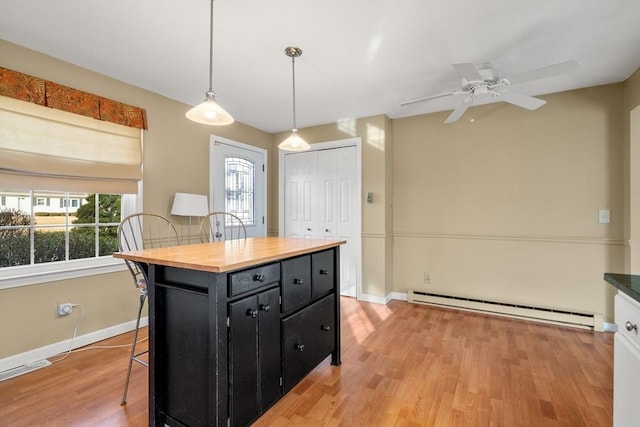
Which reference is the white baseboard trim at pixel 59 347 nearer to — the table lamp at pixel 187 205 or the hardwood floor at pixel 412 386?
the hardwood floor at pixel 412 386

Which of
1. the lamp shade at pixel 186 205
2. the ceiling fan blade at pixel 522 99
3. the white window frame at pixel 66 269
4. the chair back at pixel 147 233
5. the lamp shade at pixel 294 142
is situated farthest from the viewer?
the lamp shade at pixel 186 205

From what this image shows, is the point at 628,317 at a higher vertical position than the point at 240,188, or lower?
lower

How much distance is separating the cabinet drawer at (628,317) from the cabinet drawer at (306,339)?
1.45m

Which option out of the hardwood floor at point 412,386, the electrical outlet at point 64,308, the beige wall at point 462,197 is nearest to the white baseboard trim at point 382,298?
the beige wall at point 462,197

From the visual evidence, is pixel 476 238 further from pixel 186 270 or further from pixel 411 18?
pixel 186 270

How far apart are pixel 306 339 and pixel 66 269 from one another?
2122 mm

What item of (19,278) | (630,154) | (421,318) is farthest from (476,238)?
(19,278)

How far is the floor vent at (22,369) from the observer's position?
82.4 inches

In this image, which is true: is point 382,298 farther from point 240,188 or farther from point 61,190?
point 61,190

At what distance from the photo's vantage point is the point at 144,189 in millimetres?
2939

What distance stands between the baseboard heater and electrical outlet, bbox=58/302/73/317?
11.5ft

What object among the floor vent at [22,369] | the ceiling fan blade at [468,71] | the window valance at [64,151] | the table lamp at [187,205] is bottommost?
the floor vent at [22,369]

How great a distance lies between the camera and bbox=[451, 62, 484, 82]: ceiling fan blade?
79.9 inches

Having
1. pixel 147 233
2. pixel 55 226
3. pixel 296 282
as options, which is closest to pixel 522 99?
pixel 296 282
